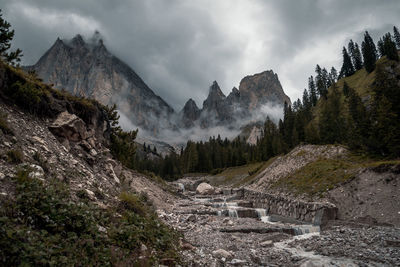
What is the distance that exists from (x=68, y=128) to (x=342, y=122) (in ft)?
245

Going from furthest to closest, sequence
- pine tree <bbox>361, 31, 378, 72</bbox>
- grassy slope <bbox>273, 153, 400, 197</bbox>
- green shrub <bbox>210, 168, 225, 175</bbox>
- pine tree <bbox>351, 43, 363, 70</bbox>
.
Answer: pine tree <bbox>351, 43, 363, 70</bbox>, pine tree <bbox>361, 31, 378, 72</bbox>, green shrub <bbox>210, 168, 225, 175</bbox>, grassy slope <bbox>273, 153, 400, 197</bbox>

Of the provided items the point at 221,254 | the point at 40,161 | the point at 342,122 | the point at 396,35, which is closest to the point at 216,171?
the point at 342,122

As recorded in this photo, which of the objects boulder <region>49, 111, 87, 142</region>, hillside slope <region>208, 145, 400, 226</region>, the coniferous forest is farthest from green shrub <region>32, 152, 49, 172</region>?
the coniferous forest

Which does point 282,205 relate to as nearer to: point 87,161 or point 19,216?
point 87,161

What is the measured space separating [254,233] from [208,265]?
10.3 metres

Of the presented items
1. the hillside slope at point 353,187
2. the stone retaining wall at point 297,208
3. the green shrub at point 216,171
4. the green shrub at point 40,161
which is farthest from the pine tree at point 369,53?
the green shrub at point 40,161

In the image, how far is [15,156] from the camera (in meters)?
8.36

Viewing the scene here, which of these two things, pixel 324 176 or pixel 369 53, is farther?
pixel 369 53

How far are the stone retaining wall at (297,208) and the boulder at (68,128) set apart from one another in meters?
24.2

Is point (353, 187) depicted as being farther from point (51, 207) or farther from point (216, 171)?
point (216, 171)

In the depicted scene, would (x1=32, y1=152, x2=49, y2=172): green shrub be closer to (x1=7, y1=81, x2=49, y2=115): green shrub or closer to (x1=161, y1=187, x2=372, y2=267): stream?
(x1=7, y1=81, x2=49, y2=115): green shrub

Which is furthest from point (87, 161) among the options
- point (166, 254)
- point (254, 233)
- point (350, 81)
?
point (350, 81)

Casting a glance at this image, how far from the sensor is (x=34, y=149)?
10.5 metres

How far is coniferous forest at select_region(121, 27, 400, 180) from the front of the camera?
3780 cm
